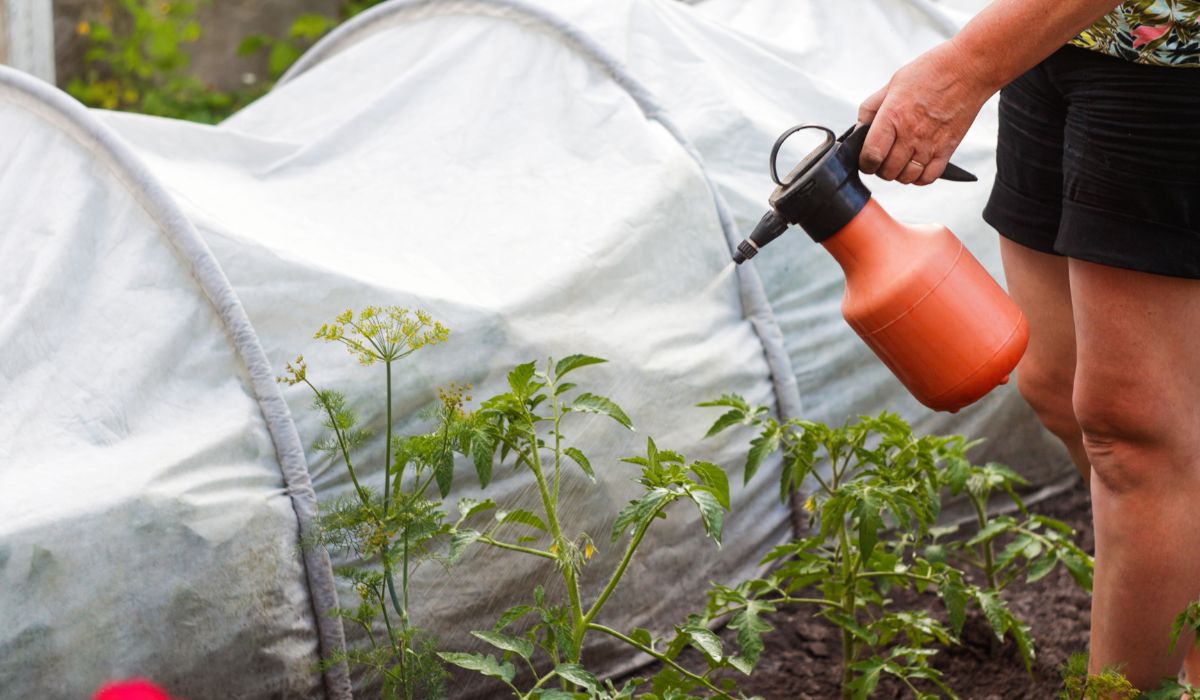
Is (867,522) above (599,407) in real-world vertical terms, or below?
below

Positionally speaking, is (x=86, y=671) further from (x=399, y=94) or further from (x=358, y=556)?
(x=399, y=94)

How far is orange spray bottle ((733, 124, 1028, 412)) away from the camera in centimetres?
154

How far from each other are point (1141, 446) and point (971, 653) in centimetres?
74

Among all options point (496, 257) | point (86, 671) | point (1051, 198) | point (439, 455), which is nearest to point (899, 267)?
point (1051, 198)

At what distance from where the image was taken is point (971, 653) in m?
2.19

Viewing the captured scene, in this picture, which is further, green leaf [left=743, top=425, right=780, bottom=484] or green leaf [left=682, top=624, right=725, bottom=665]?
green leaf [left=743, top=425, right=780, bottom=484]

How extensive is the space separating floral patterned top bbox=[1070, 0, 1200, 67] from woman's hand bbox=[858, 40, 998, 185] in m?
0.14

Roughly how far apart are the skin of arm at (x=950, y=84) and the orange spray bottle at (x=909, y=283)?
47 millimetres

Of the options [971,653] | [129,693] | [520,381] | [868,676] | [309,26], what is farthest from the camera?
[309,26]

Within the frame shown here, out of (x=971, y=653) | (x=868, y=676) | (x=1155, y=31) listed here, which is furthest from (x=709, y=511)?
(x=971, y=653)

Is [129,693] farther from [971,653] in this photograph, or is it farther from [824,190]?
[971,653]

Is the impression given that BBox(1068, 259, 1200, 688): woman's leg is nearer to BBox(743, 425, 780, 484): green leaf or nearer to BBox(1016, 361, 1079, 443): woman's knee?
BBox(1016, 361, 1079, 443): woman's knee

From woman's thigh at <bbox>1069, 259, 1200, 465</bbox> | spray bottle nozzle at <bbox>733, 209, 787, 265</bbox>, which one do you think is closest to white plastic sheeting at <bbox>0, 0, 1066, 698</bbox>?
spray bottle nozzle at <bbox>733, 209, 787, 265</bbox>

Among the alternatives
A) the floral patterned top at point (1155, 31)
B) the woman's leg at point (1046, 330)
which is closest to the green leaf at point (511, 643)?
the woman's leg at point (1046, 330)
